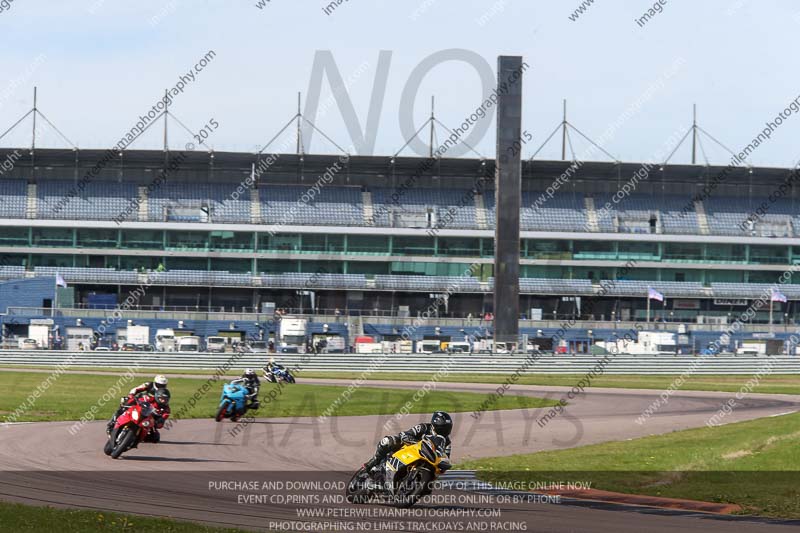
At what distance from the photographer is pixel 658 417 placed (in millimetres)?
36688

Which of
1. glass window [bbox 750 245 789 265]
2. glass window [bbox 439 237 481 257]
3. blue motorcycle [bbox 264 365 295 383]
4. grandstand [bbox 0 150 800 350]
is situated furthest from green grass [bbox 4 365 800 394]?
glass window [bbox 750 245 789 265]

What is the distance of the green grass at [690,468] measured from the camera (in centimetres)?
1817

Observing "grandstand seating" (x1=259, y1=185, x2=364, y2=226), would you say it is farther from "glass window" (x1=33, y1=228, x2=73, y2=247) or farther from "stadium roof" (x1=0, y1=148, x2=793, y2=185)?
"glass window" (x1=33, y1=228, x2=73, y2=247)

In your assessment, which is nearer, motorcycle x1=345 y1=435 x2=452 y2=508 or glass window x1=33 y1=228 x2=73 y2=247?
motorcycle x1=345 y1=435 x2=452 y2=508

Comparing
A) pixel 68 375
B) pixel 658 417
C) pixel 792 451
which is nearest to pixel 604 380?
pixel 658 417

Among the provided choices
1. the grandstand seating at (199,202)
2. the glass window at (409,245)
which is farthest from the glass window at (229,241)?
the glass window at (409,245)

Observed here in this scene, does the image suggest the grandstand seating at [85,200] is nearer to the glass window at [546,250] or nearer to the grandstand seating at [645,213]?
the glass window at [546,250]

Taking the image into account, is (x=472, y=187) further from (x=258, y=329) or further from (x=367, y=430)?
(x=367, y=430)

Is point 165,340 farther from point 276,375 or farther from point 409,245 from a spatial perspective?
point 276,375

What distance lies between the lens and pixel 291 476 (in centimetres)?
1947

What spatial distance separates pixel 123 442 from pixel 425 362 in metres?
46.0

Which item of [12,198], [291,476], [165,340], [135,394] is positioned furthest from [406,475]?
[12,198]

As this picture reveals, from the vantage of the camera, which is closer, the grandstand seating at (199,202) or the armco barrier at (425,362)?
the armco barrier at (425,362)

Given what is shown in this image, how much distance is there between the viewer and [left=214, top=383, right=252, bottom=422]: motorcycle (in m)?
30.9
